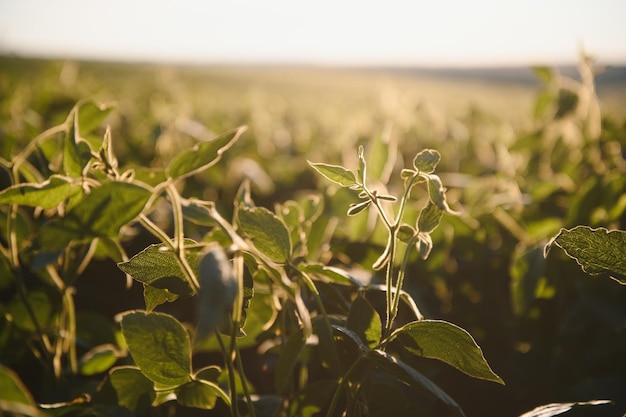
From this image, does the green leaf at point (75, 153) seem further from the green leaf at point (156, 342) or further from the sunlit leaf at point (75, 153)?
the green leaf at point (156, 342)

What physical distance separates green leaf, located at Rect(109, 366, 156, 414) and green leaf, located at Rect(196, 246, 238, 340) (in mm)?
433

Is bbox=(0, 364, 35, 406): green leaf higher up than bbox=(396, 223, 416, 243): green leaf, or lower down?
lower down

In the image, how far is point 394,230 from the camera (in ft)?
2.15

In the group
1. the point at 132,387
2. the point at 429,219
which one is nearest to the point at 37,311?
the point at 132,387

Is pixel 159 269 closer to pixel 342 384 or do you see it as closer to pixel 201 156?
pixel 201 156

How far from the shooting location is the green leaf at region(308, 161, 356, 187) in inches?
25.2

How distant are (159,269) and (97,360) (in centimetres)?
46

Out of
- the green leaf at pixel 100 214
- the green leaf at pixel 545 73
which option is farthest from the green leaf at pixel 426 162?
the green leaf at pixel 545 73

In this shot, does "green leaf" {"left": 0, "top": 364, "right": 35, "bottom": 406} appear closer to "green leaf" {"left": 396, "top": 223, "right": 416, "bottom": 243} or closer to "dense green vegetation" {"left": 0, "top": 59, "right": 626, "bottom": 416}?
"dense green vegetation" {"left": 0, "top": 59, "right": 626, "bottom": 416}

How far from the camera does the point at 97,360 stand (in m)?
1.00

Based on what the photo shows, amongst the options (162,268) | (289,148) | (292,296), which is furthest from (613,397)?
(289,148)

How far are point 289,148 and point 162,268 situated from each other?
2.81 meters

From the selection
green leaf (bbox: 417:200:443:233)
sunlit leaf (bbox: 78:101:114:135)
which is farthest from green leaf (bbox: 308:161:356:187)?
sunlit leaf (bbox: 78:101:114:135)

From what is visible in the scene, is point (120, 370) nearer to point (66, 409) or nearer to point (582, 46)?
point (66, 409)
